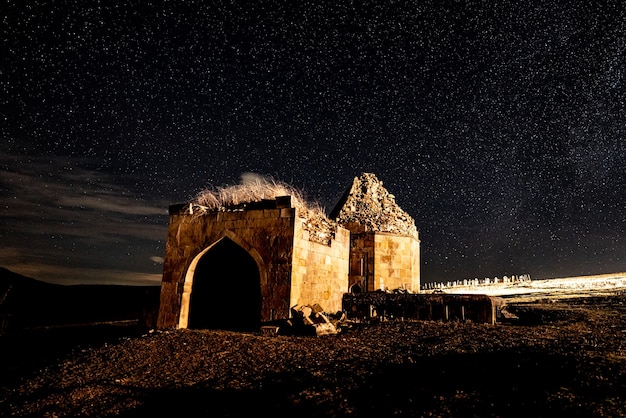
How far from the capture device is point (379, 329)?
8898mm

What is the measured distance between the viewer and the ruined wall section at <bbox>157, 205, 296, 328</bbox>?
954 cm

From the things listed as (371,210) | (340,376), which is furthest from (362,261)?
(340,376)

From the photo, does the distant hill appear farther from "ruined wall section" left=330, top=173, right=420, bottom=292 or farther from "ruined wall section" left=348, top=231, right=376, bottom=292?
"ruined wall section" left=330, top=173, right=420, bottom=292

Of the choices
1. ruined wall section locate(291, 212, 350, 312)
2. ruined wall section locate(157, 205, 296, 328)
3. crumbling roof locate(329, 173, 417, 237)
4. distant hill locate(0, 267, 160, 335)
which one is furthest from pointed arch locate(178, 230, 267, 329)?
crumbling roof locate(329, 173, 417, 237)

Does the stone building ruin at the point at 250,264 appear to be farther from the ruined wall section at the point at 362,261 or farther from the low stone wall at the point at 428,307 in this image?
the low stone wall at the point at 428,307

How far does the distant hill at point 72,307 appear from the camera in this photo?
16.9 meters

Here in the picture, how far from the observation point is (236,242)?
33.4ft

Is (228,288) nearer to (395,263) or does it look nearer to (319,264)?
(319,264)

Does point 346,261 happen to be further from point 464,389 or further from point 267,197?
point 464,389

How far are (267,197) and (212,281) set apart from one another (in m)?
3.04

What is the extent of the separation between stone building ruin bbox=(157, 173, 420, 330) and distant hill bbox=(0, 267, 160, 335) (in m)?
3.73

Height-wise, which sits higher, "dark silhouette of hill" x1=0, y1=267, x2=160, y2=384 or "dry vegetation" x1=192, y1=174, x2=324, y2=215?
"dry vegetation" x1=192, y1=174, x2=324, y2=215

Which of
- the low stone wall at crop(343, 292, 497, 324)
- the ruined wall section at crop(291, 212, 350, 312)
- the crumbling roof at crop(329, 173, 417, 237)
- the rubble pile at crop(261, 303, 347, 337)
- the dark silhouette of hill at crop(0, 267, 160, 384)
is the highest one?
the crumbling roof at crop(329, 173, 417, 237)

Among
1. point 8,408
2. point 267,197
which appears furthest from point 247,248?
point 8,408
